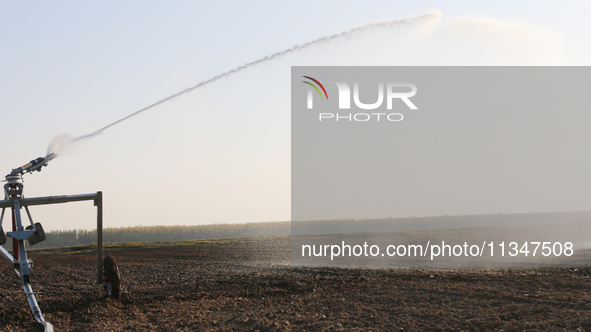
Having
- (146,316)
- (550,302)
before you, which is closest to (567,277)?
(550,302)

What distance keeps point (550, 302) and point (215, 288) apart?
9420 mm

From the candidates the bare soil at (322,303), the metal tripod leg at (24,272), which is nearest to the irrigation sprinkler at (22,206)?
the metal tripod leg at (24,272)

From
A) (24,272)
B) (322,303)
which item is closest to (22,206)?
(24,272)

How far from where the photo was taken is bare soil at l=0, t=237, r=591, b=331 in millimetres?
9766

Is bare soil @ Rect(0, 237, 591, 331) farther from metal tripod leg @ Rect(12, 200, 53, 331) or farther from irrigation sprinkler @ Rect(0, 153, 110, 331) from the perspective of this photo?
irrigation sprinkler @ Rect(0, 153, 110, 331)

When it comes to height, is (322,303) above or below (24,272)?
below

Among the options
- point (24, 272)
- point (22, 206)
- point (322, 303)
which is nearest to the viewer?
point (24, 272)

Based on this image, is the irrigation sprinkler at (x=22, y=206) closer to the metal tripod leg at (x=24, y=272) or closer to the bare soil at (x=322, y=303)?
the metal tripod leg at (x=24, y=272)

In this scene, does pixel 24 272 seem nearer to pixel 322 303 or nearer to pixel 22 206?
pixel 22 206

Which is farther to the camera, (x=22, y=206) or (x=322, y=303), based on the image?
(x=322, y=303)

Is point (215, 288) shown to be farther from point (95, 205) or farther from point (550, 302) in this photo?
point (550, 302)

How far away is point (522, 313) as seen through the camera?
10250 mm

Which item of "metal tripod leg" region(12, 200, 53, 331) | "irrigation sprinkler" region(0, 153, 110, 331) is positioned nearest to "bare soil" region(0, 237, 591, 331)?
"metal tripod leg" region(12, 200, 53, 331)

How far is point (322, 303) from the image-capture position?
474 inches
